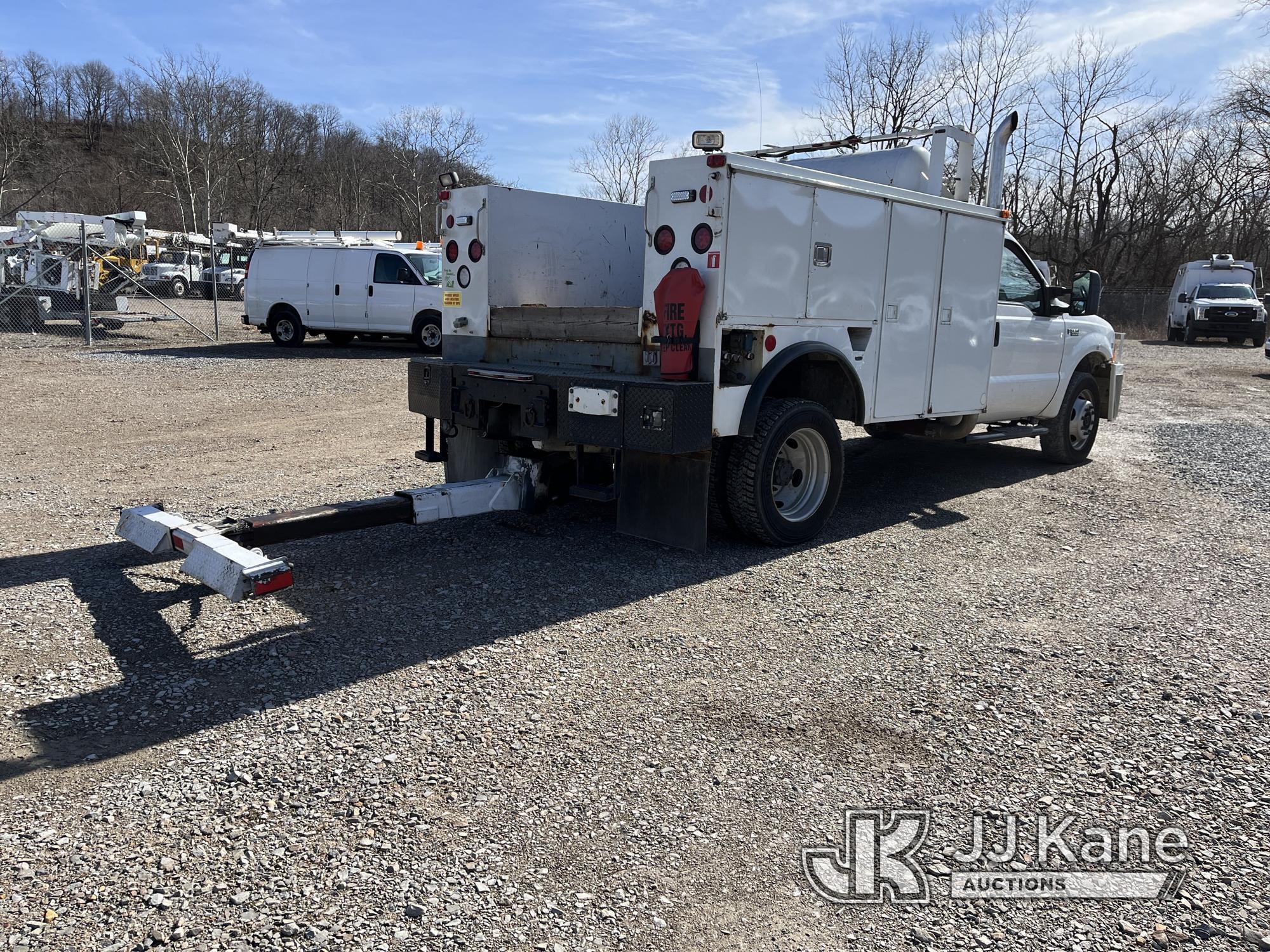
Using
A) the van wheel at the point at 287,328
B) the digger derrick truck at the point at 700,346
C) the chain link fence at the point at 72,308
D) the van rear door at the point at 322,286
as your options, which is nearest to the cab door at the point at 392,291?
the van rear door at the point at 322,286

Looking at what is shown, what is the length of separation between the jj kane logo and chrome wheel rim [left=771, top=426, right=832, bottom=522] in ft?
10.4

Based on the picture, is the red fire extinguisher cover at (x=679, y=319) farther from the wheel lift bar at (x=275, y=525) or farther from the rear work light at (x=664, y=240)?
the wheel lift bar at (x=275, y=525)

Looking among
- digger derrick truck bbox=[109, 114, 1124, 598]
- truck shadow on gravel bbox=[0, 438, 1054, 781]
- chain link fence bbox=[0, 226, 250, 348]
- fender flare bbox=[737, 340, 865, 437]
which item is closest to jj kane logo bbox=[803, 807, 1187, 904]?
truck shadow on gravel bbox=[0, 438, 1054, 781]

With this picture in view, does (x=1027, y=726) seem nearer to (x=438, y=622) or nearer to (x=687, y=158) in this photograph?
(x=438, y=622)

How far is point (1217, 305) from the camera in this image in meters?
28.5

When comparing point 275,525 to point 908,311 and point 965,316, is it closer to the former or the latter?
point 908,311

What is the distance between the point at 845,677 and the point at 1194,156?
48.4 meters

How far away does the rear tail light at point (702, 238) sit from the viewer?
505 centimetres

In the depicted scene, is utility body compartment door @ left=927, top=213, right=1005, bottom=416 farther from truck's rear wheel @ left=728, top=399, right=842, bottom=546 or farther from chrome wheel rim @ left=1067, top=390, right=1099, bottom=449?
chrome wheel rim @ left=1067, top=390, right=1099, bottom=449

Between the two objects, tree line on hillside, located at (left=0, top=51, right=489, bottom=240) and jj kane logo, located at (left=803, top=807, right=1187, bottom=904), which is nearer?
jj kane logo, located at (left=803, top=807, right=1187, bottom=904)

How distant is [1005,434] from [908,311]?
1980 mm

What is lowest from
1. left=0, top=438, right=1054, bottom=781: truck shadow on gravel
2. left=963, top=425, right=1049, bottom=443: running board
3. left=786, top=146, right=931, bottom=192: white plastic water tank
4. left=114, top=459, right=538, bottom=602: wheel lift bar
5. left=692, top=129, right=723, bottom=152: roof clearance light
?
left=0, top=438, right=1054, bottom=781: truck shadow on gravel

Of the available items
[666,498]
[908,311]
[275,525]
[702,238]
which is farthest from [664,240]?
[275,525]

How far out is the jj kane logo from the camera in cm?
267
